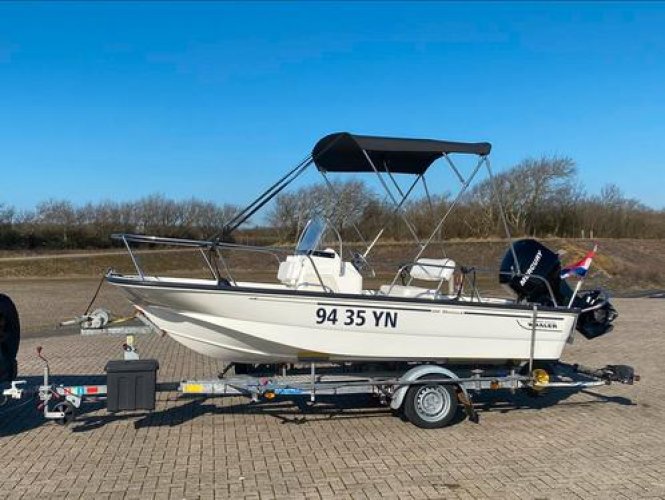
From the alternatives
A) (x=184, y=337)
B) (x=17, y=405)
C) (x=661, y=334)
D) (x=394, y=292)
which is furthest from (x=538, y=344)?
(x=661, y=334)

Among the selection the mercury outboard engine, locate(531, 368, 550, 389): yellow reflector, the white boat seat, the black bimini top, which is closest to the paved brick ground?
locate(531, 368, 550, 389): yellow reflector

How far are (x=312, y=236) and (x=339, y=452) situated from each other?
236cm

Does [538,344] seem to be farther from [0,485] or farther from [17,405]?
[17,405]

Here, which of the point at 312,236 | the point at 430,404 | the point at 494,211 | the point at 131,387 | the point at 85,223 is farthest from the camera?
the point at 85,223

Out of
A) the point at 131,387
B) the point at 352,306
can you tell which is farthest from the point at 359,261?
the point at 131,387

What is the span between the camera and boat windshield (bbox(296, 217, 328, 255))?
7051mm

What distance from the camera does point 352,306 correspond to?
630 cm

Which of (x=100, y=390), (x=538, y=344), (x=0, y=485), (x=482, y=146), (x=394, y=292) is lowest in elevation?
(x=0, y=485)

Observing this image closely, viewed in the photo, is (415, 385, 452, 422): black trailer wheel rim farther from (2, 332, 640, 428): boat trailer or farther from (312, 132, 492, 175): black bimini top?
(312, 132, 492, 175): black bimini top

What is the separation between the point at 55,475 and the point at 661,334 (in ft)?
42.1

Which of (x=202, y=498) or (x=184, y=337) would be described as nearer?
(x=202, y=498)

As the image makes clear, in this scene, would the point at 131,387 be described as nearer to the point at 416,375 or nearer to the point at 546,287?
the point at 416,375

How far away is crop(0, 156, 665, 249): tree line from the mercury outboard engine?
0.70 meters

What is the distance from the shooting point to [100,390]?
6223mm
